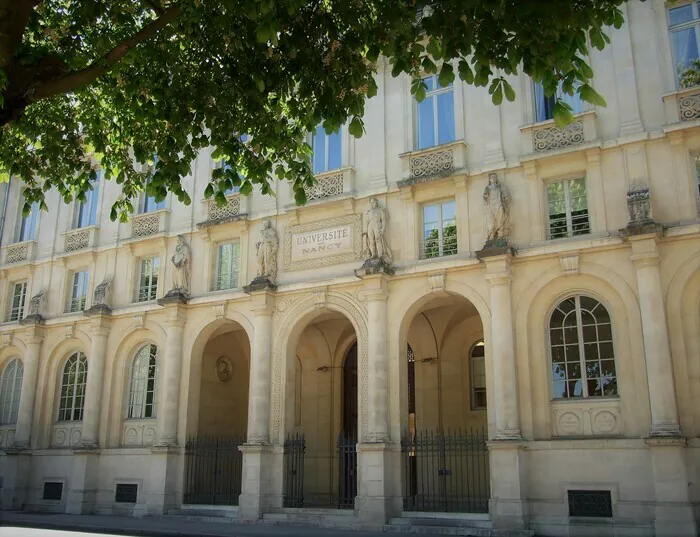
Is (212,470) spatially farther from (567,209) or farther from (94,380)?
(567,209)

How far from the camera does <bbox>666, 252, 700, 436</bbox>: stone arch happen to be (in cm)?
1505

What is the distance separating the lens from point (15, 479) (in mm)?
24016

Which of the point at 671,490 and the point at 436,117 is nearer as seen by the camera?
the point at 671,490

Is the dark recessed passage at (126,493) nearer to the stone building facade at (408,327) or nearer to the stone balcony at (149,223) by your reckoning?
the stone building facade at (408,327)

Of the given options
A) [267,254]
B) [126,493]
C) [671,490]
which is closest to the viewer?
[671,490]

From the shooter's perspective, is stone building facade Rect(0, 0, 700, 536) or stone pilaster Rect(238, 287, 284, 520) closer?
stone building facade Rect(0, 0, 700, 536)

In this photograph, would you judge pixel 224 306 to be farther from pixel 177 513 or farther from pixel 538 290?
pixel 538 290

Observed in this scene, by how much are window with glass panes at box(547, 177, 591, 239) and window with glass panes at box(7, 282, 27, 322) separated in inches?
768

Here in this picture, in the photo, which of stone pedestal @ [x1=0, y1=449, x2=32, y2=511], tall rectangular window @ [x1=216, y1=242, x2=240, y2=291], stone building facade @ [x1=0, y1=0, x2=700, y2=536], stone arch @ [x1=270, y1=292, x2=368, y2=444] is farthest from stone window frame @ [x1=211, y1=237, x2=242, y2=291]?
stone pedestal @ [x1=0, y1=449, x2=32, y2=511]

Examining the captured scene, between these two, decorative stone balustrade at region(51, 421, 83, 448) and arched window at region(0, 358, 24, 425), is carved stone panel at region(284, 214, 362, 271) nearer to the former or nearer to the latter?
decorative stone balustrade at region(51, 421, 83, 448)

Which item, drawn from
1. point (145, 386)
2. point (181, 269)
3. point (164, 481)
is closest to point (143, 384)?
point (145, 386)

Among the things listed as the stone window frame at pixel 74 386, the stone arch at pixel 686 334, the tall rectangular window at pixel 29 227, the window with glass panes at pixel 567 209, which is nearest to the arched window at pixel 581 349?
the stone arch at pixel 686 334

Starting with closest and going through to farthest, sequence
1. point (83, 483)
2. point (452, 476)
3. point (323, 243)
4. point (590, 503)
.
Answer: point (590, 503), point (323, 243), point (452, 476), point (83, 483)

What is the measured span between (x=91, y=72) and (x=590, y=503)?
511 inches
